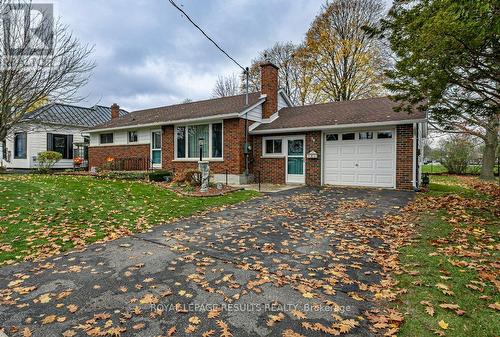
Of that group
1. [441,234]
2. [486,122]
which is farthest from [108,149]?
[486,122]

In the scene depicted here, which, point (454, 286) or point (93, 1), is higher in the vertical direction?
point (93, 1)

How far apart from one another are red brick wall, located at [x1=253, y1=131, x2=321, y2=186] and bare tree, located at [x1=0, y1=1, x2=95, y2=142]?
8079mm

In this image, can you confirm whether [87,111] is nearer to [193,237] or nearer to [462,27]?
[193,237]

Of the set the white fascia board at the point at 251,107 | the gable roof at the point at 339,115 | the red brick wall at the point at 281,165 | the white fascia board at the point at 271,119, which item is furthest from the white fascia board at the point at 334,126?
the white fascia board at the point at 271,119

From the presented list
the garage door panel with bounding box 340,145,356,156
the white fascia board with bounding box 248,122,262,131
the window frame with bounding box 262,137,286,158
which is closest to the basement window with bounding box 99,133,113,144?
the white fascia board with bounding box 248,122,262,131

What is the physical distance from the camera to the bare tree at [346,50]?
22281mm

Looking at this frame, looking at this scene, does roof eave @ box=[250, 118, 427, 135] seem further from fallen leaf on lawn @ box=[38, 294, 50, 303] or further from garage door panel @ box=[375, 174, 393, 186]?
fallen leaf on lawn @ box=[38, 294, 50, 303]

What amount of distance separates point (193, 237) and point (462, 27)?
6.24 m

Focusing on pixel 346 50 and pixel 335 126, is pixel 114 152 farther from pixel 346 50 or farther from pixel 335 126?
pixel 346 50

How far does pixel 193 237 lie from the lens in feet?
18.5

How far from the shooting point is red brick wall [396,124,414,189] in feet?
36.9

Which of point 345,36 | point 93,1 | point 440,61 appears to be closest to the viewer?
point 440,61

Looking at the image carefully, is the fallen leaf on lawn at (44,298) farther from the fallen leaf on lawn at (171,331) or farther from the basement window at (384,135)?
the basement window at (384,135)

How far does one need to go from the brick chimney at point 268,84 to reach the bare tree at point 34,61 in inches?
329
